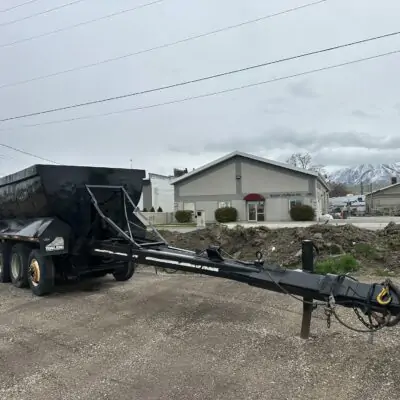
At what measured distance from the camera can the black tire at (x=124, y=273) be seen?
32.6 ft

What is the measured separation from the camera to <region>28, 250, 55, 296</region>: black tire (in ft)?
28.5

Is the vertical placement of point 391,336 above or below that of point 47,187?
below

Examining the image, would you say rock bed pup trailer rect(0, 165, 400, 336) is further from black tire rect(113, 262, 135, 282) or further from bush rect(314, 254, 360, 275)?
bush rect(314, 254, 360, 275)

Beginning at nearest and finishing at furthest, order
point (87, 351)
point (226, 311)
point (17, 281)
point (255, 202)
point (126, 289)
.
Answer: point (87, 351)
point (226, 311)
point (126, 289)
point (17, 281)
point (255, 202)

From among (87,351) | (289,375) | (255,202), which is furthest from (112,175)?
(255,202)

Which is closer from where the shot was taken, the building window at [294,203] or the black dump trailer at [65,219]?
the black dump trailer at [65,219]

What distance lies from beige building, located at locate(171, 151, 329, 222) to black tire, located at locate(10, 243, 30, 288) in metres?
35.6

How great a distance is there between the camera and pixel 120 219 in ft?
30.4

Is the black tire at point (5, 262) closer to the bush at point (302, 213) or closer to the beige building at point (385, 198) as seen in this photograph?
the bush at point (302, 213)

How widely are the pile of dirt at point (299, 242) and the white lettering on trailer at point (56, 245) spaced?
6.06 metres

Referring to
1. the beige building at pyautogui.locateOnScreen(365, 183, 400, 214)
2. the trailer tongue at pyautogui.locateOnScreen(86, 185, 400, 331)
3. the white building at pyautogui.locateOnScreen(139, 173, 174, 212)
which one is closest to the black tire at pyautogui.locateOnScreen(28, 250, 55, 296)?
the trailer tongue at pyautogui.locateOnScreen(86, 185, 400, 331)

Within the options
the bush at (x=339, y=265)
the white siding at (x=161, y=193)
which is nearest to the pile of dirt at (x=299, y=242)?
the bush at (x=339, y=265)

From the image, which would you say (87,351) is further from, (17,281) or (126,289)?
(17,281)

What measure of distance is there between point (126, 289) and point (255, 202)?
36.8 m
